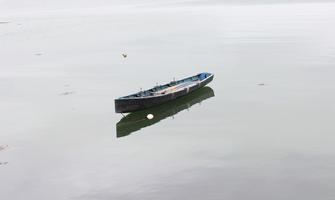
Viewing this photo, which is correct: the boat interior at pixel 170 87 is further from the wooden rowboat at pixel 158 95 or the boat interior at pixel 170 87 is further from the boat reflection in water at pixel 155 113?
the boat reflection in water at pixel 155 113

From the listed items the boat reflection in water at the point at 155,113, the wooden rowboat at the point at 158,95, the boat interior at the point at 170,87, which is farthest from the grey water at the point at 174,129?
the boat interior at the point at 170,87

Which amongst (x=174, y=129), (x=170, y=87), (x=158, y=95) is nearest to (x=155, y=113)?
(x=158, y=95)

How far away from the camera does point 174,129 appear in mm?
26531

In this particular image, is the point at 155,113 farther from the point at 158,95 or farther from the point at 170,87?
the point at 170,87

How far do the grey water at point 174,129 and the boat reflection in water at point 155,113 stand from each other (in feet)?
0.30

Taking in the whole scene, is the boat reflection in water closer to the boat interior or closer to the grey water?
the grey water

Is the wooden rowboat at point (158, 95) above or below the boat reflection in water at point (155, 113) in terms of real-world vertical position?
above

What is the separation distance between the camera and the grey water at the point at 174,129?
18.5m

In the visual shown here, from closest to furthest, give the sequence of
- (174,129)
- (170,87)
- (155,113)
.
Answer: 1. (174,129)
2. (155,113)
3. (170,87)

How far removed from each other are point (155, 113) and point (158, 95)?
4.96 feet

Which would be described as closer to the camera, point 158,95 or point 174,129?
point 174,129
